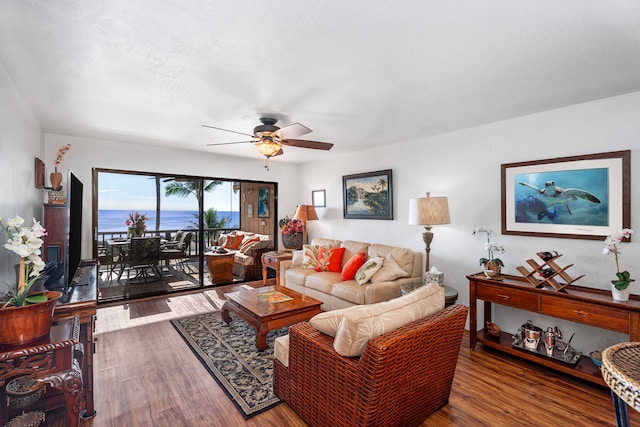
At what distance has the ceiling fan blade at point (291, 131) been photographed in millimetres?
2758

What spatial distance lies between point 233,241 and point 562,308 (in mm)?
4894

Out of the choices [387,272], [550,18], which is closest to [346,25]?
[550,18]

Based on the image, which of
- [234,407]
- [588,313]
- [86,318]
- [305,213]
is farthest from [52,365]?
[305,213]

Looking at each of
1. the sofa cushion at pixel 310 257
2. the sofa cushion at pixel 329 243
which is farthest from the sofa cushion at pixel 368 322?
the sofa cushion at pixel 329 243

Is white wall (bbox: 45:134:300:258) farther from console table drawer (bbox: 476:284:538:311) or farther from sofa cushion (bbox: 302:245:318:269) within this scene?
console table drawer (bbox: 476:284:538:311)

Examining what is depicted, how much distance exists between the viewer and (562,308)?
249cm

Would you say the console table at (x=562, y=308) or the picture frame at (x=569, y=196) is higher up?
the picture frame at (x=569, y=196)

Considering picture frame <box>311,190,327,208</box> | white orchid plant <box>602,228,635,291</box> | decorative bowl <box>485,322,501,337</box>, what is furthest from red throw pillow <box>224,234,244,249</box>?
white orchid plant <box>602,228,635,291</box>

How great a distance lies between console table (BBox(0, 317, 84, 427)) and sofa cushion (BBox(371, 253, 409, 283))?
113 inches

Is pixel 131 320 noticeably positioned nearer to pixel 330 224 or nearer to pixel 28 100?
pixel 28 100

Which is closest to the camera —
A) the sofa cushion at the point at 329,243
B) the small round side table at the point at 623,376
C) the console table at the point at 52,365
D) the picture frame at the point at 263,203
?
the small round side table at the point at 623,376

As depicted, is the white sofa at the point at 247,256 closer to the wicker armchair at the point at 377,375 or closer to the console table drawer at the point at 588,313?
the wicker armchair at the point at 377,375

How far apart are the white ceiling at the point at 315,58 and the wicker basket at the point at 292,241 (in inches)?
111

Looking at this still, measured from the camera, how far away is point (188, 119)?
331 centimetres
